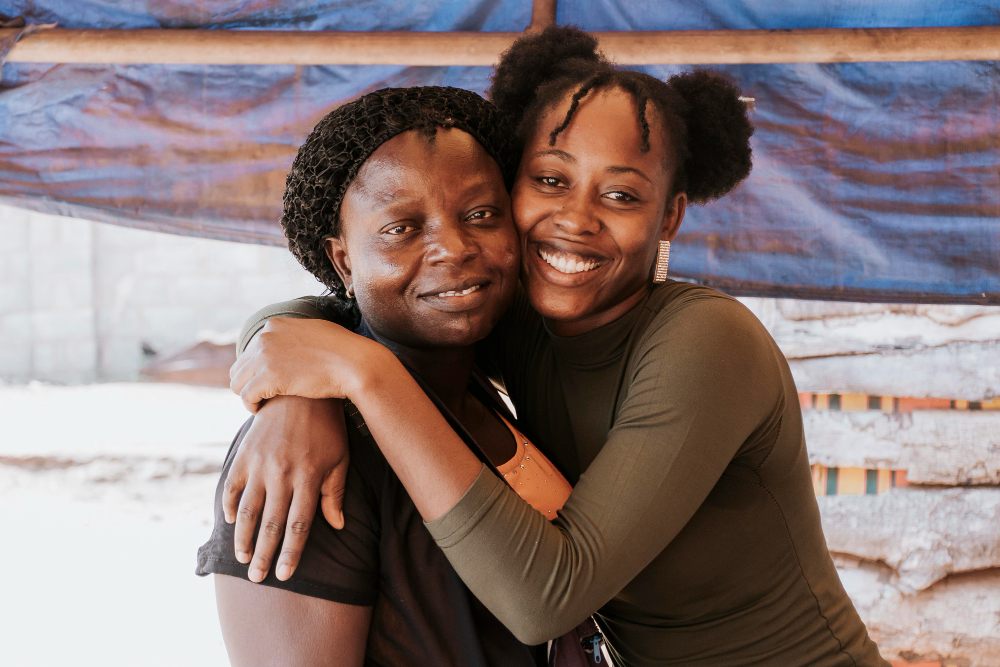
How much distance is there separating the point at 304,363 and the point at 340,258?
421 millimetres

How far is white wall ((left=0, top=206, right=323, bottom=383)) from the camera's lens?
13.0ft

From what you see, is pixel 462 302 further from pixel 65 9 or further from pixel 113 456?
pixel 113 456

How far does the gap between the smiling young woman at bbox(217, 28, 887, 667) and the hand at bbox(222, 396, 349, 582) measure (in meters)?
0.02

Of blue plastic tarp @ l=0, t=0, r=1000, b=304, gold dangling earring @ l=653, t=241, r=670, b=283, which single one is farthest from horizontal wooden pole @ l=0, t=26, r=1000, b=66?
gold dangling earring @ l=653, t=241, r=670, b=283

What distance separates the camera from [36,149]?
3318 millimetres

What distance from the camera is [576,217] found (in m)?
1.67

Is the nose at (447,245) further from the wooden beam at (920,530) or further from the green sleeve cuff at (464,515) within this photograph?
the wooden beam at (920,530)

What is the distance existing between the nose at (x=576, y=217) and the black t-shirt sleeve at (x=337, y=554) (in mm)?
699

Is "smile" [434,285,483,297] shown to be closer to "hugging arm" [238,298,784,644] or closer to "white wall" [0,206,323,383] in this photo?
"hugging arm" [238,298,784,644]

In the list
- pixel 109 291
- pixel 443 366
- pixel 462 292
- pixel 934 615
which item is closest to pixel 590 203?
pixel 462 292

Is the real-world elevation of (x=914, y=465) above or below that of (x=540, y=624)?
→ below

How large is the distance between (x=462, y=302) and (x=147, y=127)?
7.95 ft

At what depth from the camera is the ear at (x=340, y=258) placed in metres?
1.69

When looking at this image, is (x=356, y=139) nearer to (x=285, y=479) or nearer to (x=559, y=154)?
(x=559, y=154)
